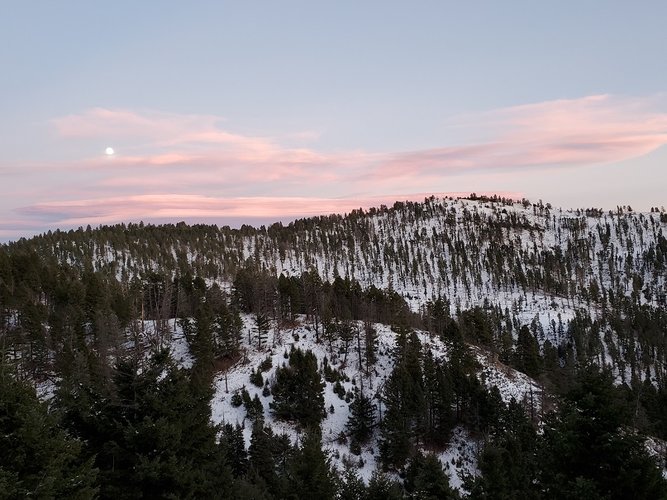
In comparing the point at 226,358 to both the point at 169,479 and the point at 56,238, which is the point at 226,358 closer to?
the point at 169,479

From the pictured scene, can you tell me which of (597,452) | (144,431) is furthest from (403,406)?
(597,452)

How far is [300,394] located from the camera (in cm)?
6450

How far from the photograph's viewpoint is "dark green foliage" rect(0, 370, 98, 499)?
30.6 feet

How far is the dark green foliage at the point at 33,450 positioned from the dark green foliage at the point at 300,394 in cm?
5491

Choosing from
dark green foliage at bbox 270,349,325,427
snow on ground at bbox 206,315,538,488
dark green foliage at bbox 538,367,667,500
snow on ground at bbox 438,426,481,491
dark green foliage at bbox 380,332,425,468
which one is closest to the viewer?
dark green foliage at bbox 538,367,667,500

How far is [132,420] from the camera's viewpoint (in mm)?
14398

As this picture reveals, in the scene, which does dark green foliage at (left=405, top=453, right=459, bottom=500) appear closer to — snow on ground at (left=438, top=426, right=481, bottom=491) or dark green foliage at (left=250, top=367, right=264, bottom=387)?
snow on ground at (left=438, top=426, right=481, bottom=491)

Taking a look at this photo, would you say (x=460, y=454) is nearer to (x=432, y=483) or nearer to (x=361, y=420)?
(x=361, y=420)

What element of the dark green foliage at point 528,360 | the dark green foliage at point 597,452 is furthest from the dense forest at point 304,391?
the dark green foliage at point 528,360

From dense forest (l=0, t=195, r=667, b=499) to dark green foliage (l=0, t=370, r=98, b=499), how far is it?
0.14ft

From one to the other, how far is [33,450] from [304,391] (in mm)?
57161

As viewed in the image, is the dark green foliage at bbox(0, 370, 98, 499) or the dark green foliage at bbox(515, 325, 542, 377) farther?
the dark green foliage at bbox(515, 325, 542, 377)

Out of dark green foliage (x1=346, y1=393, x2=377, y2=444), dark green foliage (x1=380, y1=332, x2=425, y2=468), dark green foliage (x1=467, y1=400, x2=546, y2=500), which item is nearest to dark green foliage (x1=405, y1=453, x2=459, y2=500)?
dark green foliage (x1=467, y1=400, x2=546, y2=500)

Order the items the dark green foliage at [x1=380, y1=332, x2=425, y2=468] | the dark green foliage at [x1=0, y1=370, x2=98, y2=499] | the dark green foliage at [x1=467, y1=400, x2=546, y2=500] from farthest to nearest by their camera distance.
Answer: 1. the dark green foliage at [x1=380, y1=332, x2=425, y2=468]
2. the dark green foliage at [x1=467, y1=400, x2=546, y2=500]
3. the dark green foliage at [x1=0, y1=370, x2=98, y2=499]
